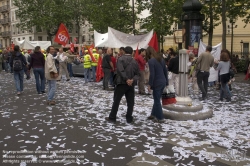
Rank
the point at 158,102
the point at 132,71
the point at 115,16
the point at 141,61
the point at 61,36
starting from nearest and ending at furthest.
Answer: the point at 132,71 < the point at 158,102 < the point at 141,61 < the point at 61,36 < the point at 115,16

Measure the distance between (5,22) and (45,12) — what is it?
1208 inches

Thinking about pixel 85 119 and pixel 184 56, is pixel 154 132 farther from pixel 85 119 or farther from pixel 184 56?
pixel 184 56

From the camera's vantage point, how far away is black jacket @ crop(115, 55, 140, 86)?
6309 millimetres

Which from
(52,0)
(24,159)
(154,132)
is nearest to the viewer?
(24,159)

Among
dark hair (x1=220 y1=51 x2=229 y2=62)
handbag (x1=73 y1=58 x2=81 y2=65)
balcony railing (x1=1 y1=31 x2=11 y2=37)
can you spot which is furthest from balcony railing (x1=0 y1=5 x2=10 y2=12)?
dark hair (x1=220 y1=51 x2=229 y2=62)

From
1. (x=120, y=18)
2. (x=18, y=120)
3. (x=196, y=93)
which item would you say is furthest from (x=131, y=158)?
(x=120, y=18)

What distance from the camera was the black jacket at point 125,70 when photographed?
6309mm

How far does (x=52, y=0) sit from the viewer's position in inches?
1948

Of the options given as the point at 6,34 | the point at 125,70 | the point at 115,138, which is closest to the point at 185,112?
the point at 125,70

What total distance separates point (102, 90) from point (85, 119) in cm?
486

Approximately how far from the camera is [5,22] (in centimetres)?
7562

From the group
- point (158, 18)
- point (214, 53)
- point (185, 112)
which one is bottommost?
point (185, 112)

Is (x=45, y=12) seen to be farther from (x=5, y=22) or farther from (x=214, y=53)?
(x=214, y=53)

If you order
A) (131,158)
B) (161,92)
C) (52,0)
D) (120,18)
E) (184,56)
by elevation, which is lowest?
(131,158)
